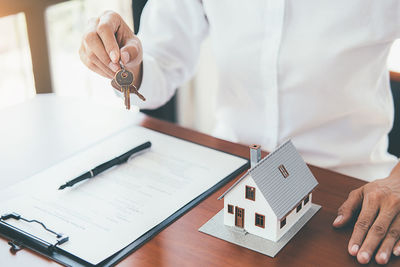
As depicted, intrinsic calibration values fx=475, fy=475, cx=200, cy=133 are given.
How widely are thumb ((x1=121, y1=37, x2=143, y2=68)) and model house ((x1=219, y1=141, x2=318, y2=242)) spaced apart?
14.0 inches

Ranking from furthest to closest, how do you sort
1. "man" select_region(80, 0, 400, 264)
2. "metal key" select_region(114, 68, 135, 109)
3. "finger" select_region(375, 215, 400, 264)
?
"man" select_region(80, 0, 400, 264) < "metal key" select_region(114, 68, 135, 109) < "finger" select_region(375, 215, 400, 264)

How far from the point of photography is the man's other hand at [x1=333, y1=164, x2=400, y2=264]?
78 centimetres

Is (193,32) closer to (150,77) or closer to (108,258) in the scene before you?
(150,77)

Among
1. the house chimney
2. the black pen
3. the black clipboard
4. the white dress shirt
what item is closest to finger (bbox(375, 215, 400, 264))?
the house chimney

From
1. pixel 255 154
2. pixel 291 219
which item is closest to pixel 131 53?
pixel 255 154

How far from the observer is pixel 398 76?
4.38 feet

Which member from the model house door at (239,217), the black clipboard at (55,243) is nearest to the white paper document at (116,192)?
the black clipboard at (55,243)

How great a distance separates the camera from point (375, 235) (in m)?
0.79

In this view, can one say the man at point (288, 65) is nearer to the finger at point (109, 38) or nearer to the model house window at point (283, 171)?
the finger at point (109, 38)

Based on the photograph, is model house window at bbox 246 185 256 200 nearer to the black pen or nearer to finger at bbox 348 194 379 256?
finger at bbox 348 194 379 256

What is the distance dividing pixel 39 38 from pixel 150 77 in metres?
0.98

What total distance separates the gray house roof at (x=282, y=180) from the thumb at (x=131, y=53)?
0.37 m

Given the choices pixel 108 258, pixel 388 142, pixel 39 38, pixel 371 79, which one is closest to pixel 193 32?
pixel 371 79

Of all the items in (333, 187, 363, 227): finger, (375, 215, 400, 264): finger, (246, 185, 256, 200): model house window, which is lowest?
(375, 215, 400, 264): finger
